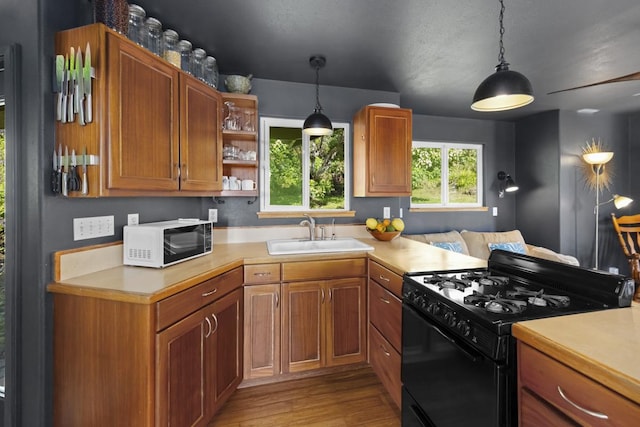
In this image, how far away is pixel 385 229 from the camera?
277 cm

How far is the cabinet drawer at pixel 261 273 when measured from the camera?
6.79 feet

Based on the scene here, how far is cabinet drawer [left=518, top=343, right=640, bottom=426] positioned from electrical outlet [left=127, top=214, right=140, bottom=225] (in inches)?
80.3

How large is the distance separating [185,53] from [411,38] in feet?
5.03

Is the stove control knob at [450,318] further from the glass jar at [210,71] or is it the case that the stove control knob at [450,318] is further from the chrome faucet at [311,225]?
the glass jar at [210,71]

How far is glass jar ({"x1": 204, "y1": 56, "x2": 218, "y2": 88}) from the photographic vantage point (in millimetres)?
2285

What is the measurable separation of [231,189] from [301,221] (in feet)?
2.36

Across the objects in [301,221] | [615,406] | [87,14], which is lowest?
[615,406]

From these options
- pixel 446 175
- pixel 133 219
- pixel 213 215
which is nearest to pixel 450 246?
pixel 446 175

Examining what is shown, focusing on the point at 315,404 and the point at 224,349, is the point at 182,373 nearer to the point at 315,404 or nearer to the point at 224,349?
the point at 224,349

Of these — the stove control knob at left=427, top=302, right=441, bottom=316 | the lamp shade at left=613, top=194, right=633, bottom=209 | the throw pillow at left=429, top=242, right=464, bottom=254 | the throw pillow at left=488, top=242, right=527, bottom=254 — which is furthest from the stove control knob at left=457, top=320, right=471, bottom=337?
the lamp shade at left=613, top=194, right=633, bottom=209

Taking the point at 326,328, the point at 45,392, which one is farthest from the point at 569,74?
the point at 45,392

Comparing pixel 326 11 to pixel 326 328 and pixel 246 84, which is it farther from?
pixel 326 328

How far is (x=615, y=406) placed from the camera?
0.70m

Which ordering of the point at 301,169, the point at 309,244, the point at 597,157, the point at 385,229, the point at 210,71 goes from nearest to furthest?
1. the point at 210,71
2. the point at 309,244
3. the point at 385,229
4. the point at 301,169
5. the point at 597,157
